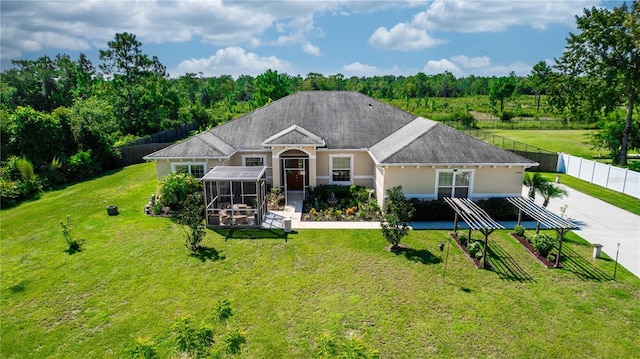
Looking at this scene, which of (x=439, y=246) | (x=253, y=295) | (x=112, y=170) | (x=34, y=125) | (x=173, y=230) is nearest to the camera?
(x=253, y=295)

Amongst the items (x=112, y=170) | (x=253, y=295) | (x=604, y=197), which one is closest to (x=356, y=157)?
(x=253, y=295)

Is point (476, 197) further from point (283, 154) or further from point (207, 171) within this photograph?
point (207, 171)

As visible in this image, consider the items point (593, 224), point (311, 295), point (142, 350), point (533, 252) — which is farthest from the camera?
point (593, 224)

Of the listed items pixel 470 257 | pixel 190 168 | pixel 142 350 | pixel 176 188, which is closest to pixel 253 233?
pixel 176 188

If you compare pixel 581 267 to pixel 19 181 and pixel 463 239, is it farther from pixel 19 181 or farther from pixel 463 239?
pixel 19 181

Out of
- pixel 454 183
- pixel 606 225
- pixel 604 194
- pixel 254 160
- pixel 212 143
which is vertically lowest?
pixel 606 225

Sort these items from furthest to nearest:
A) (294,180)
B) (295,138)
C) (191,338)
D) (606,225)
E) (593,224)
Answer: (294,180) → (295,138) → (593,224) → (606,225) → (191,338)

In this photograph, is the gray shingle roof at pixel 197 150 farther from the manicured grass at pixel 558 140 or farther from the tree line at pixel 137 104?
the manicured grass at pixel 558 140
